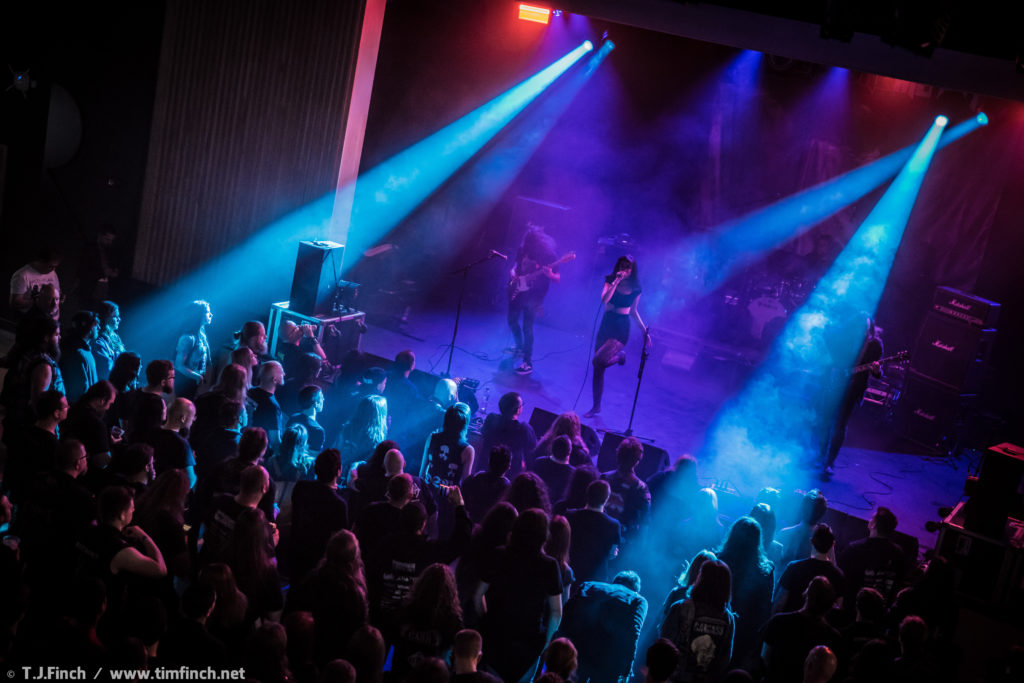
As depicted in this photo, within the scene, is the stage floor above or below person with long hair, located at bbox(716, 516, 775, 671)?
below

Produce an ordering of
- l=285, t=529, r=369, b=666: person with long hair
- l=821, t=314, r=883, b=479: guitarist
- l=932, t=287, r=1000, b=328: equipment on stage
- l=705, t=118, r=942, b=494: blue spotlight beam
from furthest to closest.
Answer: l=932, t=287, r=1000, b=328: equipment on stage < l=705, t=118, r=942, b=494: blue spotlight beam < l=821, t=314, r=883, b=479: guitarist < l=285, t=529, r=369, b=666: person with long hair

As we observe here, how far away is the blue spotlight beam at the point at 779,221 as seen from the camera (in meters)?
12.7

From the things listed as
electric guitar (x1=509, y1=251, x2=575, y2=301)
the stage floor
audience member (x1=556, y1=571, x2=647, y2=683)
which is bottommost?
the stage floor

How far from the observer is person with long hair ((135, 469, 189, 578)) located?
4230mm

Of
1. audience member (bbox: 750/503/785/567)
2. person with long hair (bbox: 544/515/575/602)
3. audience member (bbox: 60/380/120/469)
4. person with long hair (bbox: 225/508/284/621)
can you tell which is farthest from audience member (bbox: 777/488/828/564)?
audience member (bbox: 60/380/120/469)

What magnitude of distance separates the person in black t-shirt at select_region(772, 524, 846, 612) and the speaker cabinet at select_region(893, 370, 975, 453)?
673 cm

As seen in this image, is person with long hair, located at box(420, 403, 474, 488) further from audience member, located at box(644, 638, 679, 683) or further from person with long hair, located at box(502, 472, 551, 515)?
audience member, located at box(644, 638, 679, 683)

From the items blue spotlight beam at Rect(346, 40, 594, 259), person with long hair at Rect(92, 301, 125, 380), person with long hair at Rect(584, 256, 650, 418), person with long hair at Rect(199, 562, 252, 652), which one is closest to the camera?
person with long hair at Rect(199, 562, 252, 652)

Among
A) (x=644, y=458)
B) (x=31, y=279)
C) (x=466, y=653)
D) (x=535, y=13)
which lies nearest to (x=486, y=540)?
(x=466, y=653)

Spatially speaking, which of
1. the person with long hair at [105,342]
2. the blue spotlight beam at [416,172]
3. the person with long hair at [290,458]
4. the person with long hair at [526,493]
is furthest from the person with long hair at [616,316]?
the blue spotlight beam at [416,172]

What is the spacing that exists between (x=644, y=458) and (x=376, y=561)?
10.5 ft

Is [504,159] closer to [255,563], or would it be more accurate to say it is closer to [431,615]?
[255,563]

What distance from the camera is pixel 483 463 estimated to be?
7137mm

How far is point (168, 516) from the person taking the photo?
14.0 ft
